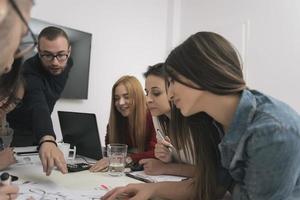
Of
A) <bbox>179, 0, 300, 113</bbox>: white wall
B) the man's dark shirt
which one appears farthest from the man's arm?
<bbox>179, 0, 300, 113</bbox>: white wall

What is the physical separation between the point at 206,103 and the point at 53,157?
0.56m

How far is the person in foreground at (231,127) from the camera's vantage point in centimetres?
66

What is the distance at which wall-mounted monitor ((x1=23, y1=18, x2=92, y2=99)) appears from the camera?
8.52 ft

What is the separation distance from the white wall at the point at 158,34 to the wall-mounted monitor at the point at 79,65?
0.28 ft

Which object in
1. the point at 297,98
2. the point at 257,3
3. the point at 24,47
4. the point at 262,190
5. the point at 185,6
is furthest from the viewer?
the point at 185,6


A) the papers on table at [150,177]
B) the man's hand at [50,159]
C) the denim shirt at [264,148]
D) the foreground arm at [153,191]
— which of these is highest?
the denim shirt at [264,148]

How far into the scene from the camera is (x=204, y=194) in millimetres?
900

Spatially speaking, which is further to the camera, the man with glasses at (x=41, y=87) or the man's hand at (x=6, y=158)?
the man with glasses at (x=41, y=87)

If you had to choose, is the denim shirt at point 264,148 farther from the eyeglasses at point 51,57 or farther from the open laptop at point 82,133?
the eyeglasses at point 51,57

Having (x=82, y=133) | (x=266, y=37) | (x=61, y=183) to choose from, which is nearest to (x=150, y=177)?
(x=61, y=183)

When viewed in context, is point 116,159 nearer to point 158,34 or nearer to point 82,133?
point 82,133

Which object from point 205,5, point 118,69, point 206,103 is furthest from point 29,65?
point 205,5

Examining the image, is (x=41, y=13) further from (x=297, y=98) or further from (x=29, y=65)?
(x=297, y=98)

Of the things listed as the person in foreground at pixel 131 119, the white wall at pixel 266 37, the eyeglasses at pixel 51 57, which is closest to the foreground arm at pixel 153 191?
the person in foreground at pixel 131 119
